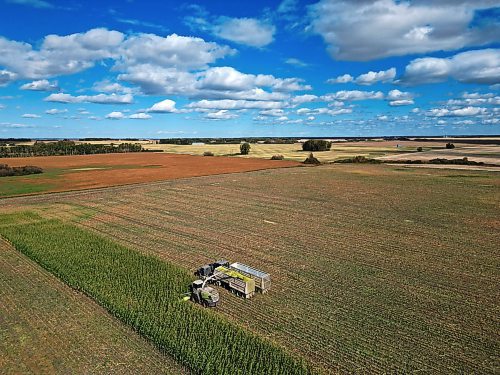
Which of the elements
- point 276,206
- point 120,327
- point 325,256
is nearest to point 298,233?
point 325,256

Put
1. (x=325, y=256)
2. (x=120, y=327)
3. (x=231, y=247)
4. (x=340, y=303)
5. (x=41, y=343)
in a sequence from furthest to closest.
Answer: (x=231, y=247) → (x=325, y=256) → (x=340, y=303) → (x=120, y=327) → (x=41, y=343)

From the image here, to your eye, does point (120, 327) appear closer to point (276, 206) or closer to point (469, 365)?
point (469, 365)

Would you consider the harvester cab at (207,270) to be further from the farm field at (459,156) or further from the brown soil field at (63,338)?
the farm field at (459,156)

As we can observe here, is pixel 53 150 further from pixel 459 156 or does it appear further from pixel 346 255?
pixel 459 156

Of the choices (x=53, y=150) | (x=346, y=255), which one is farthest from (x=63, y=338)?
(x=53, y=150)

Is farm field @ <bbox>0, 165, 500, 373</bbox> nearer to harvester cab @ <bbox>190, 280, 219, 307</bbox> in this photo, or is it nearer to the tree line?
harvester cab @ <bbox>190, 280, 219, 307</bbox>

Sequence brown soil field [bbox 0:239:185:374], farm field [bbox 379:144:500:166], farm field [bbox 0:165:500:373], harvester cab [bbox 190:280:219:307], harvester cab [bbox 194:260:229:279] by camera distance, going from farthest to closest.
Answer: farm field [bbox 379:144:500:166]
harvester cab [bbox 194:260:229:279]
harvester cab [bbox 190:280:219:307]
farm field [bbox 0:165:500:373]
brown soil field [bbox 0:239:185:374]

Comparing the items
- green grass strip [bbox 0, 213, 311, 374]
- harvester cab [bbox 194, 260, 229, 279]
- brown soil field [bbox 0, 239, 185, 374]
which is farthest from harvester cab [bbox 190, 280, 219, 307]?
brown soil field [bbox 0, 239, 185, 374]
